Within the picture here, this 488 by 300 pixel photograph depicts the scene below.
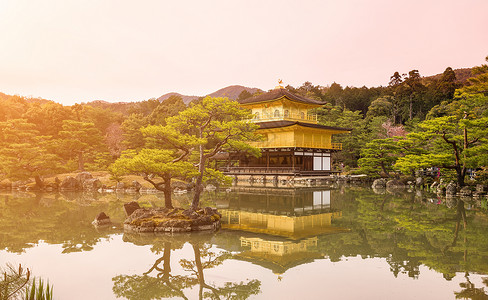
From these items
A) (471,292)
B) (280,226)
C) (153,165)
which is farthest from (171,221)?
(471,292)

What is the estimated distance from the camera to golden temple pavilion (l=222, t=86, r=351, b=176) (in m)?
35.4

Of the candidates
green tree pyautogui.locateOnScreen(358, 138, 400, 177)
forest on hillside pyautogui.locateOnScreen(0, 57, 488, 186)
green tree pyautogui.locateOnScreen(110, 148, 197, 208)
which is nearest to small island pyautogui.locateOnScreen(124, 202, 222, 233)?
green tree pyautogui.locateOnScreen(110, 148, 197, 208)

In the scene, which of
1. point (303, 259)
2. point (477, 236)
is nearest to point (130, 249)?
point (303, 259)

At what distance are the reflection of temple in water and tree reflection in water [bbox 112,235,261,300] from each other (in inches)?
43.1

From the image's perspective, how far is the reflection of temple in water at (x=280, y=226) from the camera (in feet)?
29.5

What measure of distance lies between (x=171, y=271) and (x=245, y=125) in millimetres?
8412

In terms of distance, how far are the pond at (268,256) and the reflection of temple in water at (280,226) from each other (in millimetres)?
40

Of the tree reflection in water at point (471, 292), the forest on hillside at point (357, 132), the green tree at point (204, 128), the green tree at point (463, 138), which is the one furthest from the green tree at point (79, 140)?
the tree reflection in water at point (471, 292)

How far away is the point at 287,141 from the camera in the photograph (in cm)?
3594

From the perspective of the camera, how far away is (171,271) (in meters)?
7.77

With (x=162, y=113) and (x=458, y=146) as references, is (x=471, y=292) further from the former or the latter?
(x=162, y=113)

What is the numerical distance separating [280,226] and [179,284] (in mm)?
6629

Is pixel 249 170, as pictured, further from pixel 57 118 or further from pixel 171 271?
pixel 171 271

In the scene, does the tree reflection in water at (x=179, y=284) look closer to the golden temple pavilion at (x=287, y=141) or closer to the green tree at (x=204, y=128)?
the green tree at (x=204, y=128)
